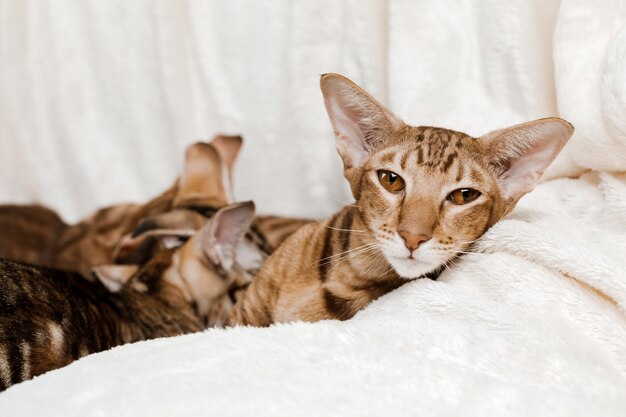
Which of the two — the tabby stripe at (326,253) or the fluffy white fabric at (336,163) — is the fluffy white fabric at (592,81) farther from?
the tabby stripe at (326,253)

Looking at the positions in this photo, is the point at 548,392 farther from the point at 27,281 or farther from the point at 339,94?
the point at 27,281

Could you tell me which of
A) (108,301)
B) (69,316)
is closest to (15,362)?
(69,316)

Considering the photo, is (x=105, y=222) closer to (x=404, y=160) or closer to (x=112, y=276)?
(x=112, y=276)

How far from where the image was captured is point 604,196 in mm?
1588

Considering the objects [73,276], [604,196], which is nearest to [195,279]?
[73,276]

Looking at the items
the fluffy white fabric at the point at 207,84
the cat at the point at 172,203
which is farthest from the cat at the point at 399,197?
the cat at the point at 172,203

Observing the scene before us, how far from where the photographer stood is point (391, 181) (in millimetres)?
1432

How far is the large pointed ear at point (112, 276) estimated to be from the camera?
77.5 inches

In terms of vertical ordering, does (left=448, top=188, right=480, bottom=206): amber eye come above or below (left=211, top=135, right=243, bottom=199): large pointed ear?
above

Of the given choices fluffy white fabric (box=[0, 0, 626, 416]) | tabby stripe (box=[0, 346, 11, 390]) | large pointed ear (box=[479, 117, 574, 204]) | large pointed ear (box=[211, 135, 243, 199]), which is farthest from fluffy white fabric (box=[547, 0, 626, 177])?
tabby stripe (box=[0, 346, 11, 390])

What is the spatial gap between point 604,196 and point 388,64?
28.0 inches

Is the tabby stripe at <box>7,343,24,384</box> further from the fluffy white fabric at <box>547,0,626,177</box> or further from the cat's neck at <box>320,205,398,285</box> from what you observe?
the fluffy white fabric at <box>547,0,626,177</box>

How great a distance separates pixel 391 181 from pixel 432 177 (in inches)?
→ 3.3

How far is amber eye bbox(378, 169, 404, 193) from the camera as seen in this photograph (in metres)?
1.42
